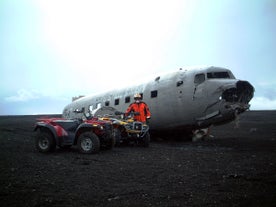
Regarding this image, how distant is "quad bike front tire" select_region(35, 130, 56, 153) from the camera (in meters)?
11.4

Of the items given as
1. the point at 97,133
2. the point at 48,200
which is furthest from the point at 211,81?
the point at 48,200

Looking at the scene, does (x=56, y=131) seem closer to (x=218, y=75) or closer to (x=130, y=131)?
(x=130, y=131)

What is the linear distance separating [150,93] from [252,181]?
10.7m

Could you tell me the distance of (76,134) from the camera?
11.5m

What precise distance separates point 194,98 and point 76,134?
5.99 metres

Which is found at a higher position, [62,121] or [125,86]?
[125,86]

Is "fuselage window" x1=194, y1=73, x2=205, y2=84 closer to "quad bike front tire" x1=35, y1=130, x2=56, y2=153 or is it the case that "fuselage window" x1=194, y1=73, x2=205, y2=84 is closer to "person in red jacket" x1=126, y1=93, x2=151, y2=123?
"person in red jacket" x1=126, y1=93, x2=151, y2=123

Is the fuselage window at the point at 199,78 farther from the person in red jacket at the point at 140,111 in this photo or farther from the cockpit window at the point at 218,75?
the person in red jacket at the point at 140,111

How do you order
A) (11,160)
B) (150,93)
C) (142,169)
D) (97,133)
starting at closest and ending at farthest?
(142,169) < (11,160) < (97,133) < (150,93)

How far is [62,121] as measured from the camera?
38.2 ft

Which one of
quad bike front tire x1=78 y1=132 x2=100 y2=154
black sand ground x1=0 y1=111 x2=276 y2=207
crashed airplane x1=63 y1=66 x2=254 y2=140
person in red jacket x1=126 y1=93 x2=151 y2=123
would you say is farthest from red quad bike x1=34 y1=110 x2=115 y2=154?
person in red jacket x1=126 y1=93 x2=151 y2=123

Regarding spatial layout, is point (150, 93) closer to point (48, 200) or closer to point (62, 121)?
point (62, 121)

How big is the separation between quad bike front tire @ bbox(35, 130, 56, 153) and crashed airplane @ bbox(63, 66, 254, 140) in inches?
83.3

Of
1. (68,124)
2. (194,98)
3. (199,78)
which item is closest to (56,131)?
(68,124)
